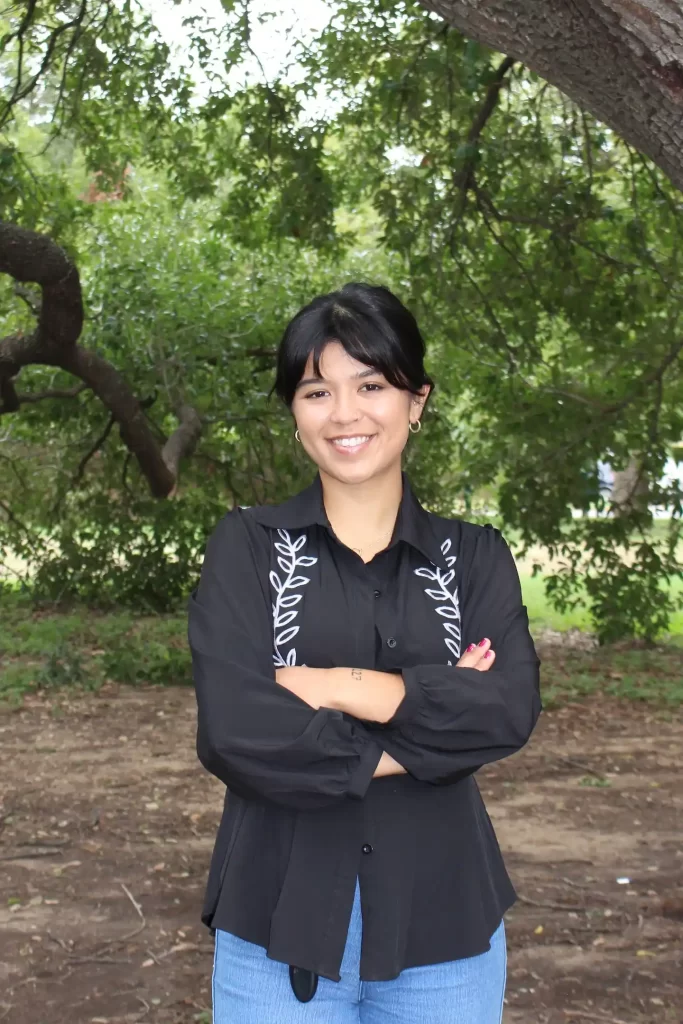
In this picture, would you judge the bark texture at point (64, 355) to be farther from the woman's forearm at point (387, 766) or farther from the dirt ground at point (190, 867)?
the woman's forearm at point (387, 766)

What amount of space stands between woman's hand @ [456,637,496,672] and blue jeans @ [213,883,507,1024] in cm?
46

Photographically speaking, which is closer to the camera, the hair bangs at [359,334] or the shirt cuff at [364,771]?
the shirt cuff at [364,771]

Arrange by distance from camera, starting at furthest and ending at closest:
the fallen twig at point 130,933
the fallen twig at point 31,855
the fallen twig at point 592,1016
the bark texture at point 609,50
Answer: the fallen twig at point 31,855 < the fallen twig at point 130,933 < the fallen twig at point 592,1016 < the bark texture at point 609,50

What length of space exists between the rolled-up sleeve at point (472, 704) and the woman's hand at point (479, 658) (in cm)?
2

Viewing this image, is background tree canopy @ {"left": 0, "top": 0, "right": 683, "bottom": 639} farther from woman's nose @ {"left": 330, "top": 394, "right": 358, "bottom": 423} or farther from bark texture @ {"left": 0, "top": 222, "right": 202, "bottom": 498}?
woman's nose @ {"left": 330, "top": 394, "right": 358, "bottom": 423}

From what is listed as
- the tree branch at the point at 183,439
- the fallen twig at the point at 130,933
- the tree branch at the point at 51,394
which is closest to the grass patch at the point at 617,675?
the tree branch at the point at 183,439

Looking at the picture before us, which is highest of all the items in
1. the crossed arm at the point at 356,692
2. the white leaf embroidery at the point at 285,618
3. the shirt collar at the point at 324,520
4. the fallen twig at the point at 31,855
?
the shirt collar at the point at 324,520

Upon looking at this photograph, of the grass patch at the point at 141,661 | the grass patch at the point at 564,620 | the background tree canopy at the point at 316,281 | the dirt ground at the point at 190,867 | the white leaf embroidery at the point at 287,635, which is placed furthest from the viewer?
the grass patch at the point at 564,620

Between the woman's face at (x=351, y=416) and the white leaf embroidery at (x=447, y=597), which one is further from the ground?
the woman's face at (x=351, y=416)

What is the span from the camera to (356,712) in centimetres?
205

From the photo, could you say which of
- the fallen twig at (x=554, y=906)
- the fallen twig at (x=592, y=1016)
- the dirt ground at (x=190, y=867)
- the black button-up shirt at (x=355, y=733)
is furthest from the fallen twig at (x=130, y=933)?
the black button-up shirt at (x=355, y=733)

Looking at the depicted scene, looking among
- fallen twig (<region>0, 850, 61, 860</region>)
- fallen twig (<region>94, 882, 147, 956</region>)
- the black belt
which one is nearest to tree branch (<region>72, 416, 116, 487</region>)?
fallen twig (<region>0, 850, 61, 860</region>)

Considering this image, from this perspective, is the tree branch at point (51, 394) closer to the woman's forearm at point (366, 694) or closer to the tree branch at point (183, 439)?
the tree branch at point (183, 439)

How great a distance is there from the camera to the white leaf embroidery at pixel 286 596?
2.15 meters
